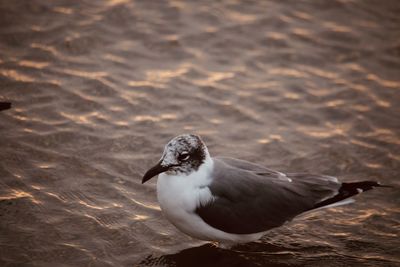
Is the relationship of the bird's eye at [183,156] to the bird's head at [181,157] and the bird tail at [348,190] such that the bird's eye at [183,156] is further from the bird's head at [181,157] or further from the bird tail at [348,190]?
the bird tail at [348,190]

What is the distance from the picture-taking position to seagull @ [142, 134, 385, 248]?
6.65 m

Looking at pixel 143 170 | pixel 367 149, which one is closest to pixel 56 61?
pixel 143 170

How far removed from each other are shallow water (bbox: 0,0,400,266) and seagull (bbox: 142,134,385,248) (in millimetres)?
489

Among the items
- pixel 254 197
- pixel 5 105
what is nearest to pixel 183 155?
pixel 254 197

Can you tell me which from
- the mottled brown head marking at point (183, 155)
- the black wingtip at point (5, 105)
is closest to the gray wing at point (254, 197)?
the mottled brown head marking at point (183, 155)

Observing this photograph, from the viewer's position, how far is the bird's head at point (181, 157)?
21.7ft

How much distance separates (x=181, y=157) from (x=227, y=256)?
1.41 metres

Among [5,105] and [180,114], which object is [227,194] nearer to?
[180,114]

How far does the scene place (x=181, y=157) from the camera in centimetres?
669

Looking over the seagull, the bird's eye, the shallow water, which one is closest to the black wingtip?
the shallow water

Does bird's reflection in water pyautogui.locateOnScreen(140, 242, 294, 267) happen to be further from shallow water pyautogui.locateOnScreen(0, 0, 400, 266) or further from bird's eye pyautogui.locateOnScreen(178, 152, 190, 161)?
bird's eye pyautogui.locateOnScreen(178, 152, 190, 161)

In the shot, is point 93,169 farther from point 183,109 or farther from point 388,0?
point 388,0

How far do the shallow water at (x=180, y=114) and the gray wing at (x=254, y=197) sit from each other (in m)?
0.53

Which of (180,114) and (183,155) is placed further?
(180,114)
